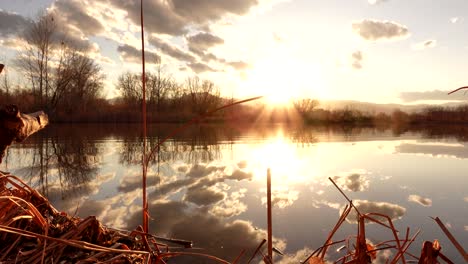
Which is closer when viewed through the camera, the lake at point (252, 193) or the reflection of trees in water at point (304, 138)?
the lake at point (252, 193)

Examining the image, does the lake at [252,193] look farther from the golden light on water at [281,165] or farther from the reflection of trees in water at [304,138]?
the reflection of trees in water at [304,138]

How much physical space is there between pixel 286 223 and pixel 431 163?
258 inches

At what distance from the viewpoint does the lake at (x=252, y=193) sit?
350 cm

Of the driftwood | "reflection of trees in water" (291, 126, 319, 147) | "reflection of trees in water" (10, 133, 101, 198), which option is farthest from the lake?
"reflection of trees in water" (291, 126, 319, 147)

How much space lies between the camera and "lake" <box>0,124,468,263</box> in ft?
11.5

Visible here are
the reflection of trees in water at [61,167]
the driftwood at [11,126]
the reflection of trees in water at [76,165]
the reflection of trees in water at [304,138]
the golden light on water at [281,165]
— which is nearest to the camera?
the driftwood at [11,126]

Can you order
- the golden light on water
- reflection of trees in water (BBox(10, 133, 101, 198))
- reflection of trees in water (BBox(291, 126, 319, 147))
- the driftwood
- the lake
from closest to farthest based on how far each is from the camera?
the driftwood, the lake, reflection of trees in water (BBox(10, 133, 101, 198)), the golden light on water, reflection of trees in water (BBox(291, 126, 319, 147))

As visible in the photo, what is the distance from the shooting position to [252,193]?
5.34 meters

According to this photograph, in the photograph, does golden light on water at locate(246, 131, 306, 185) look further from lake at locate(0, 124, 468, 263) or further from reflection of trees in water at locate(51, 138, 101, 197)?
reflection of trees in water at locate(51, 138, 101, 197)

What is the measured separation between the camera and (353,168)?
754 cm

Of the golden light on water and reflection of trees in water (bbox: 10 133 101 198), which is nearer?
reflection of trees in water (bbox: 10 133 101 198)

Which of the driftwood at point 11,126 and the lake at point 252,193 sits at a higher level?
the driftwood at point 11,126

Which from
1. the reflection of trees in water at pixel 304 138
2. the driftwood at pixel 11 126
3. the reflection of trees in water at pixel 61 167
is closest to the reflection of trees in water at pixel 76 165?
the reflection of trees in water at pixel 61 167

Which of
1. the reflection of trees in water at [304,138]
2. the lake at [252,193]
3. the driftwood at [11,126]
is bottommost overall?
the lake at [252,193]
